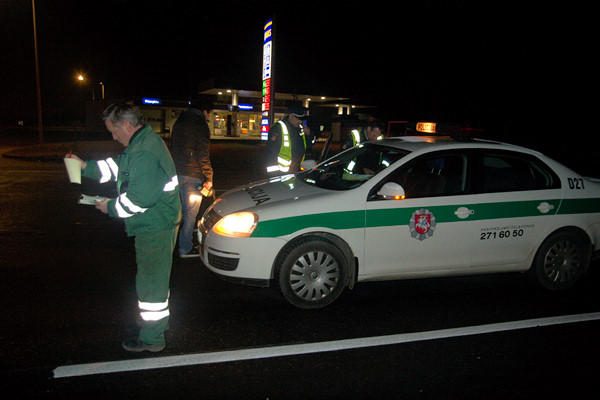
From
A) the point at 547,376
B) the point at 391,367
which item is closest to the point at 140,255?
the point at 391,367

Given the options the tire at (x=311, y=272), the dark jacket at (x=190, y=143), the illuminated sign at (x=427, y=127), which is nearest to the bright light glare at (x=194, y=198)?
the dark jacket at (x=190, y=143)

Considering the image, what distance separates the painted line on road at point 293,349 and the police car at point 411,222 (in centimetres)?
72

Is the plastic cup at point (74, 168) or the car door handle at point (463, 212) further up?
the plastic cup at point (74, 168)

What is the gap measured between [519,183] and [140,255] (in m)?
3.89

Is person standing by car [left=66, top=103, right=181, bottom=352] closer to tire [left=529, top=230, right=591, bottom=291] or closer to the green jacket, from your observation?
the green jacket

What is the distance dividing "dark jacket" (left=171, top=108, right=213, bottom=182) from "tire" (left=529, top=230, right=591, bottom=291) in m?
3.97

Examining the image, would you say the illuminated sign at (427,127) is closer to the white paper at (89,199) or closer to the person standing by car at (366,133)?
the person standing by car at (366,133)

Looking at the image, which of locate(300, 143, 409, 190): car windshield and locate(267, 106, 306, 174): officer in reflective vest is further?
locate(267, 106, 306, 174): officer in reflective vest

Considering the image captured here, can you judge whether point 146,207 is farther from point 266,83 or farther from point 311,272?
point 266,83

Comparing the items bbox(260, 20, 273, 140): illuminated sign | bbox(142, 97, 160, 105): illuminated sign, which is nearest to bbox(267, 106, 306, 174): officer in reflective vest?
bbox(260, 20, 273, 140): illuminated sign

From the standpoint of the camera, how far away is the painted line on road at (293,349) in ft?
11.2

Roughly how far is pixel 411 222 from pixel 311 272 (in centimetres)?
109

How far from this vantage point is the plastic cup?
11.8ft

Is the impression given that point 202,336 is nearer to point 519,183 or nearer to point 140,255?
point 140,255
